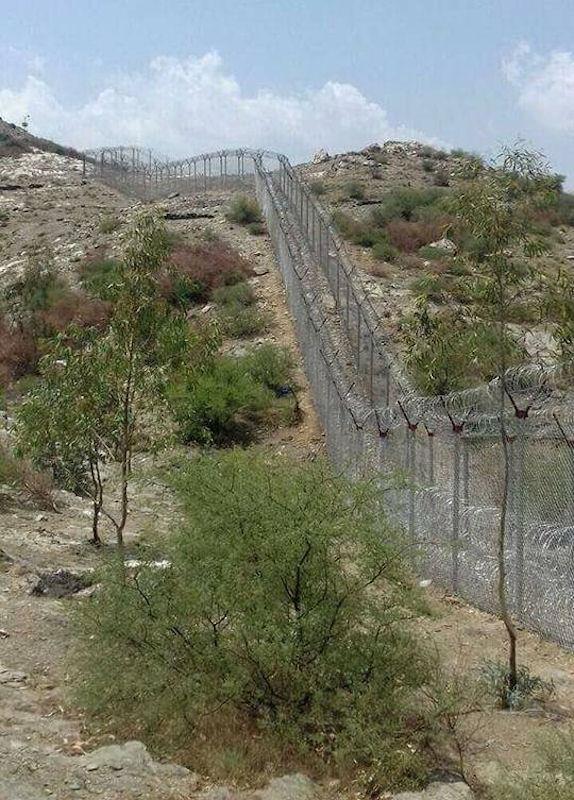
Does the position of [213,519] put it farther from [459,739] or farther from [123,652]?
[459,739]

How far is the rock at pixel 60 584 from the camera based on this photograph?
10.1 meters

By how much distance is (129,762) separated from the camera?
20.3ft

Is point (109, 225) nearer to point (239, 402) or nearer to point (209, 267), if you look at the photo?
point (209, 267)

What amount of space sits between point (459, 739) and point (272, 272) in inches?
1023

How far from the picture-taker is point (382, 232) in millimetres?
36438

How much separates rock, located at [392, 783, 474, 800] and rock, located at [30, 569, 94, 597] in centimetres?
481


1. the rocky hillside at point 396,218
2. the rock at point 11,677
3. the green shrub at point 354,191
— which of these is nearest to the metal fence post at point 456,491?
the rock at point 11,677

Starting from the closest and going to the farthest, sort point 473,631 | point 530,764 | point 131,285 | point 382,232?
1. point 530,764
2. point 473,631
3. point 131,285
4. point 382,232

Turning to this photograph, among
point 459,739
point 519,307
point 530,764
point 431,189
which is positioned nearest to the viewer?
point 530,764

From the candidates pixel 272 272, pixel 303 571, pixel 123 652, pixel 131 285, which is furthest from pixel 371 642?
pixel 272 272

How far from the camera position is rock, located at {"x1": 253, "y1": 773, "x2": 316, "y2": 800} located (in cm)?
582

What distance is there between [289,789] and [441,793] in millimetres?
857

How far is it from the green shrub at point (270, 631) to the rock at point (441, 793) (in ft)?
0.65

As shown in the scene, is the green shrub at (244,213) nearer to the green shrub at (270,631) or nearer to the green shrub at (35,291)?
the green shrub at (35,291)
